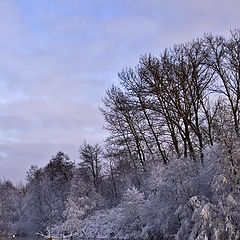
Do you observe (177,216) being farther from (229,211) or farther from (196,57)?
(196,57)

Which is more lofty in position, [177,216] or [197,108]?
[197,108]

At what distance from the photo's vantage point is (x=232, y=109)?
22.9 meters

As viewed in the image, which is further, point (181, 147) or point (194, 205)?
point (181, 147)

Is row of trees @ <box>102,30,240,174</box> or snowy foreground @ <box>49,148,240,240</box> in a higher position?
row of trees @ <box>102,30,240,174</box>

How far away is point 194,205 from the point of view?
63.4ft

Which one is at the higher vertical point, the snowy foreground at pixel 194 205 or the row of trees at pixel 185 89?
the row of trees at pixel 185 89

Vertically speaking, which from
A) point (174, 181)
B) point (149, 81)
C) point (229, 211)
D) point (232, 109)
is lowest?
point (229, 211)

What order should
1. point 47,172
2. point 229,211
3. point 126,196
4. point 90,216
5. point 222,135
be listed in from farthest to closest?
point 47,172
point 90,216
point 126,196
point 222,135
point 229,211

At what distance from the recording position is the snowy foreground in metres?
18.1

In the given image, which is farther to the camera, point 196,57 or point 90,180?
point 90,180

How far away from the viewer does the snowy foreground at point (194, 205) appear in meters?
18.1

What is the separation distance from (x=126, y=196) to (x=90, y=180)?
28803 millimetres

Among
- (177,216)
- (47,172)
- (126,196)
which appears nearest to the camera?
(177,216)

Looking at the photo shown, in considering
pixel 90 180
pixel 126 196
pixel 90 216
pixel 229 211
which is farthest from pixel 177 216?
pixel 90 180
